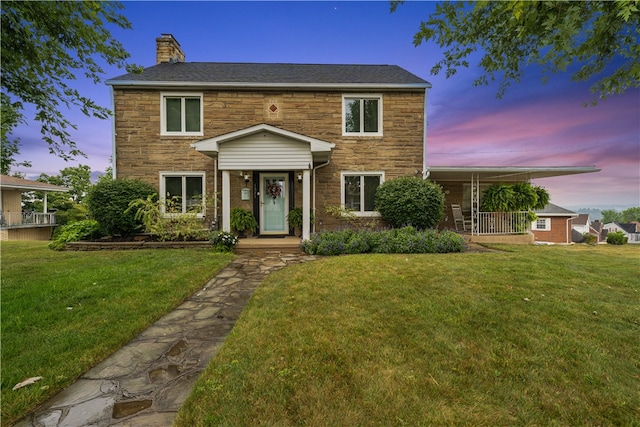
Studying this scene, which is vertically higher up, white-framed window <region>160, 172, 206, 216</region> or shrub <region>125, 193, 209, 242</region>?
white-framed window <region>160, 172, 206, 216</region>

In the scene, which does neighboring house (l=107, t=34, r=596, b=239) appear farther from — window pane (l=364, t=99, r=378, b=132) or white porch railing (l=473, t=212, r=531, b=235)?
white porch railing (l=473, t=212, r=531, b=235)

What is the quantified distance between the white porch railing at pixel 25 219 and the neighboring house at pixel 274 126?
50.7 ft

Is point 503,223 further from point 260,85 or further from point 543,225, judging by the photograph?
point 543,225

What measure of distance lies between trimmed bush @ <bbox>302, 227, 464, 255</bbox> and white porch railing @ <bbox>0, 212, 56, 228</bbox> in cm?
2238

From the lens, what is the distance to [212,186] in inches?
393

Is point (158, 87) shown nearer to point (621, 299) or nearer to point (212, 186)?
point (212, 186)

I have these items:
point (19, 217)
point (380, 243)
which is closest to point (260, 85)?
point (380, 243)

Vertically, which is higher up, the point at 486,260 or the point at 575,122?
the point at 575,122

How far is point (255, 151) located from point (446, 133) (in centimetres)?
1246

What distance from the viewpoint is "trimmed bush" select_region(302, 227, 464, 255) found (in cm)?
745

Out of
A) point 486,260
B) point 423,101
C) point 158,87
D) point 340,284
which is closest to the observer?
point 340,284

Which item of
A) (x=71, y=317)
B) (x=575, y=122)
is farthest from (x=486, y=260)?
(x=575, y=122)

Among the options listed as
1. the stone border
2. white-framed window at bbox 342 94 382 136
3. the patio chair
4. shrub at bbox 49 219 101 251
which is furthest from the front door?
the patio chair

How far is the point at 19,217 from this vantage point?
18609 millimetres
